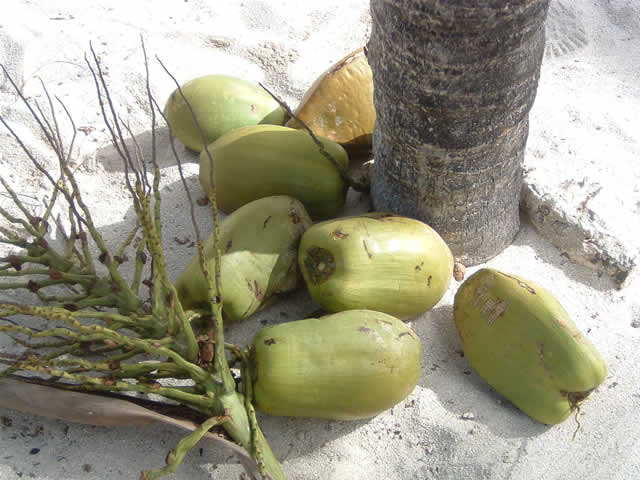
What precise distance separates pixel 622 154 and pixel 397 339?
145 centimetres

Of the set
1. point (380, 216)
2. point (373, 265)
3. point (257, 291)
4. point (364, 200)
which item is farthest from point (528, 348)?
point (364, 200)

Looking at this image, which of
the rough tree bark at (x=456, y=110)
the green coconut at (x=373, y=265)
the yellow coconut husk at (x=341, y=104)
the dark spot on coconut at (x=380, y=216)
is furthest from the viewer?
the yellow coconut husk at (x=341, y=104)

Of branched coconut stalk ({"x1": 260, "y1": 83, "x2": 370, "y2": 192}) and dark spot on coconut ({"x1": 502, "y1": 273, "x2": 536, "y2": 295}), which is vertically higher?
branched coconut stalk ({"x1": 260, "y1": 83, "x2": 370, "y2": 192})

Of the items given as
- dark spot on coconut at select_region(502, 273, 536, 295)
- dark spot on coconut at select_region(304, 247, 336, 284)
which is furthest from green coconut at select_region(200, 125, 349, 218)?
dark spot on coconut at select_region(502, 273, 536, 295)

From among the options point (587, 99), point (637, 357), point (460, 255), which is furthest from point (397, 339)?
point (587, 99)

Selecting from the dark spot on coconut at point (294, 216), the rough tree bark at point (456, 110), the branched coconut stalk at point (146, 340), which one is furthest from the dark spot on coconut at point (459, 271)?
the branched coconut stalk at point (146, 340)

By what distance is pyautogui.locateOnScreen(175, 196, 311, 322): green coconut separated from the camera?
184 centimetres

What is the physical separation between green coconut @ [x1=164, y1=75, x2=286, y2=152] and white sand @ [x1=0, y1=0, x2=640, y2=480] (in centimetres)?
17

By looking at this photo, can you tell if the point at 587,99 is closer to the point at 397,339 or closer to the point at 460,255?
the point at 460,255

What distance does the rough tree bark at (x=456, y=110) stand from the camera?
1599 mm

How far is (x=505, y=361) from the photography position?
1.77 m

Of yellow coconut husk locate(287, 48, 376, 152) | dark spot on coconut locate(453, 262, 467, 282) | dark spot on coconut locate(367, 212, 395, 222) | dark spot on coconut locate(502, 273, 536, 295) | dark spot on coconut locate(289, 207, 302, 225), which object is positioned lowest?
dark spot on coconut locate(453, 262, 467, 282)

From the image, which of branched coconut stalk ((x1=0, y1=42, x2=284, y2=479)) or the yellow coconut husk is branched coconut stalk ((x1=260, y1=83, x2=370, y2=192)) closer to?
the yellow coconut husk

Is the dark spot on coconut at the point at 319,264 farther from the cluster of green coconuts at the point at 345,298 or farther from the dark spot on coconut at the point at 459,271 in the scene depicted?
the dark spot on coconut at the point at 459,271
